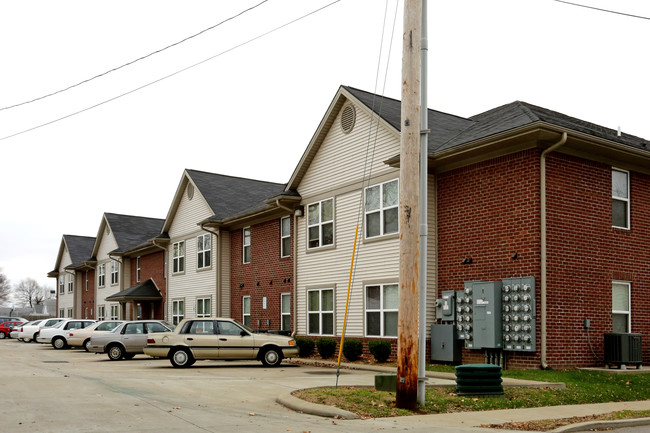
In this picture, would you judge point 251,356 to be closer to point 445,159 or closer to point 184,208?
point 445,159

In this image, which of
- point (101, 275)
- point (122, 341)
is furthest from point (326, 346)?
point (101, 275)

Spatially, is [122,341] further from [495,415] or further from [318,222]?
[495,415]

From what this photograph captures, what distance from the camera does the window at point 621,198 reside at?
20.3 meters

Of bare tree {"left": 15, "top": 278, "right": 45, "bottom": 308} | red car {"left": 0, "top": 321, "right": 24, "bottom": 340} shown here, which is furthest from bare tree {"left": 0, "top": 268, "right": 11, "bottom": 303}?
red car {"left": 0, "top": 321, "right": 24, "bottom": 340}

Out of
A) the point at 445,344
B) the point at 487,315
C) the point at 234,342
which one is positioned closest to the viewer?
the point at 487,315

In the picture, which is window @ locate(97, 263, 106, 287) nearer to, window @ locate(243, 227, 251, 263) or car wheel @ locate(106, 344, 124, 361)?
window @ locate(243, 227, 251, 263)

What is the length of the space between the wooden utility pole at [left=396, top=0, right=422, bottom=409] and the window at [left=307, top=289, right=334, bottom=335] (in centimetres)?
1371

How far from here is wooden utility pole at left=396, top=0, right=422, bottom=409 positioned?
1148 cm

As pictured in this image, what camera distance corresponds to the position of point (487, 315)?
18766 millimetres

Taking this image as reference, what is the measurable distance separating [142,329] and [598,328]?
52.0ft

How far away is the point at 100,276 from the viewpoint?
54.4 m

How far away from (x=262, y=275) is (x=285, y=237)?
275 cm

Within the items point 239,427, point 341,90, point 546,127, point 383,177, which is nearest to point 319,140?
point 341,90

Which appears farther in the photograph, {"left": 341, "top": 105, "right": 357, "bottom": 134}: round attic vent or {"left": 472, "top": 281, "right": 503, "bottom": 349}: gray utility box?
{"left": 341, "top": 105, "right": 357, "bottom": 134}: round attic vent
